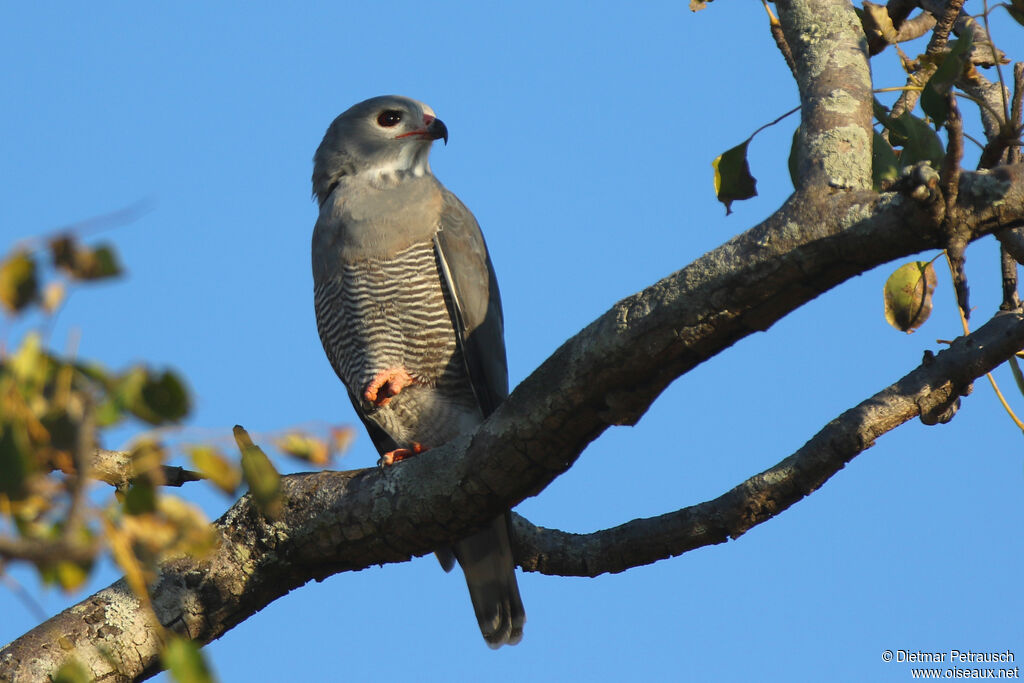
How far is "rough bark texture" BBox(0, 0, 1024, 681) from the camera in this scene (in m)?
2.68

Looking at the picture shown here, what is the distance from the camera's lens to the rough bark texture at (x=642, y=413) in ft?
8.80

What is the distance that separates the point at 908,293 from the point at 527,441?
1.47 m

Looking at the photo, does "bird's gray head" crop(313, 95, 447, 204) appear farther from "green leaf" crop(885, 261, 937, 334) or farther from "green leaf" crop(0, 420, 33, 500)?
"green leaf" crop(0, 420, 33, 500)

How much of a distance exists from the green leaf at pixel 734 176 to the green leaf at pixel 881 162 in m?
0.56

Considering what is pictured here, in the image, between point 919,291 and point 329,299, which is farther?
point 329,299

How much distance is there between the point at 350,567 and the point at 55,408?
2.69m

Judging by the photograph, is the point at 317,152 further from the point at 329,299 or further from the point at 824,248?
the point at 824,248

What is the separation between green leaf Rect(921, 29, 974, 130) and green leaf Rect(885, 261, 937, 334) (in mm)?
800

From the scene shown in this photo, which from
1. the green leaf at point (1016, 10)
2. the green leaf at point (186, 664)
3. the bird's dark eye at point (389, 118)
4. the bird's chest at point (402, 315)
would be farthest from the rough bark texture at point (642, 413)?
the bird's dark eye at point (389, 118)

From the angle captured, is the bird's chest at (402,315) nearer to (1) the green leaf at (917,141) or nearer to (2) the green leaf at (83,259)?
(1) the green leaf at (917,141)

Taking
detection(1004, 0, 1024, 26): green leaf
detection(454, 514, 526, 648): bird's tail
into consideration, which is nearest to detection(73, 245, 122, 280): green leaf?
detection(1004, 0, 1024, 26): green leaf

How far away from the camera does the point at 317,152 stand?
269 inches

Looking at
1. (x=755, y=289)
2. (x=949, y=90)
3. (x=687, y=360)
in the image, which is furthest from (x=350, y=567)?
(x=949, y=90)

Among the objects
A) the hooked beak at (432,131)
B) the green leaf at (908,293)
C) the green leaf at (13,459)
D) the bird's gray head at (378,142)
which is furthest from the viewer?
the hooked beak at (432,131)
